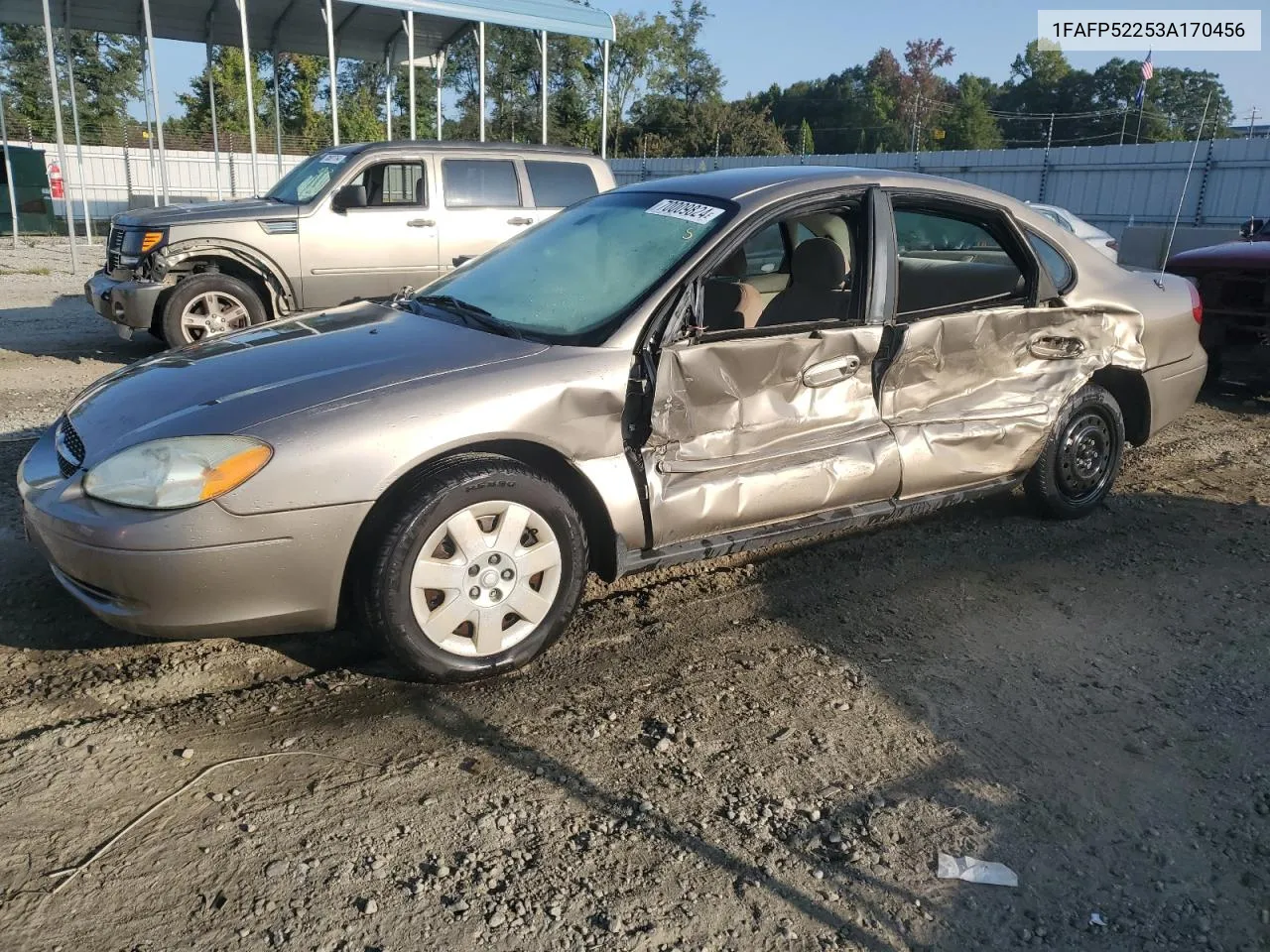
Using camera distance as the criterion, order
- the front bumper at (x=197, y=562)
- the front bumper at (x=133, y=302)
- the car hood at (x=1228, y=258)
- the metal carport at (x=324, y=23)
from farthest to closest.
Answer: the metal carport at (x=324, y=23) → the front bumper at (x=133, y=302) → the car hood at (x=1228, y=258) → the front bumper at (x=197, y=562)

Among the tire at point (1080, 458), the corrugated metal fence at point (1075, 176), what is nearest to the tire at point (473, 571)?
the tire at point (1080, 458)

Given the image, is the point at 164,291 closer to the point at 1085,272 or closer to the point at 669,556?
the point at 669,556

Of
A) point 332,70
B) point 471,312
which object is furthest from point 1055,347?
point 332,70

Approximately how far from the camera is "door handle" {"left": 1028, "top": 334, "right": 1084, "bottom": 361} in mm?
4719

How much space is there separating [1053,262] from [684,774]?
325cm

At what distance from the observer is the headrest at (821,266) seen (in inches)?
164

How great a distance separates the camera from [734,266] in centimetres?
428

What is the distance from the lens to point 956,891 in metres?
2.48

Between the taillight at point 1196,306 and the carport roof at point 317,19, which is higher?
the carport roof at point 317,19

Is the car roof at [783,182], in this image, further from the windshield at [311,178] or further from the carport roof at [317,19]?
the carport roof at [317,19]

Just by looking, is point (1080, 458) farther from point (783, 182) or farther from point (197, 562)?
point (197, 562)

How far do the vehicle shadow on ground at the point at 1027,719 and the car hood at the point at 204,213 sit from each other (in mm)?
6106

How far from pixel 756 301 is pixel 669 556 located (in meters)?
1.18

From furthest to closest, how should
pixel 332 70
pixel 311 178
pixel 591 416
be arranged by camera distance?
pixel 332 70, pixel 311 178, pixel 591 416
